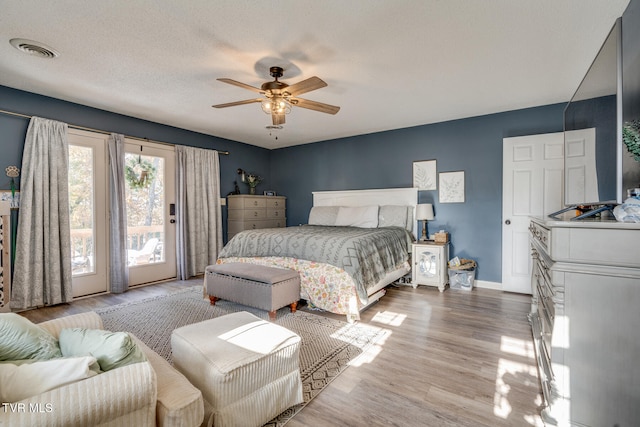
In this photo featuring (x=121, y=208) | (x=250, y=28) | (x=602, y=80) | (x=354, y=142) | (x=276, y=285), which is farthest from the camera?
(x=354, y=142)

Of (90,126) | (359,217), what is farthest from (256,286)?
(90,126)

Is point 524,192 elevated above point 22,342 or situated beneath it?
elevated above

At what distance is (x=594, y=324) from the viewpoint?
55.5 inches

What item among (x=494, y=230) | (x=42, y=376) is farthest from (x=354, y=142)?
(x=42, y=376)

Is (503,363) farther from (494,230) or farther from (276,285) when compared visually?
(494,230)

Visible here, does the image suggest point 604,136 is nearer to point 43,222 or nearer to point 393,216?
point 393,216

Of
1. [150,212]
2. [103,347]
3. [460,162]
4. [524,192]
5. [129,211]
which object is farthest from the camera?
[150,212]

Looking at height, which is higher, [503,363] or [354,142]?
[354,142]

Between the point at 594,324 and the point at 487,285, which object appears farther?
the point at 487,285

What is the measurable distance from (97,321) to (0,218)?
7.80 ft

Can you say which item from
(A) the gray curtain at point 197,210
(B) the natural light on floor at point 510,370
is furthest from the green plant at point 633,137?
(A) the gray curtain at point 197,210

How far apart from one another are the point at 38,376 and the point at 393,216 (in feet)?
13.9

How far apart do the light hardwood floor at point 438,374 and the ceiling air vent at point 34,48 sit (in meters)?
2.51

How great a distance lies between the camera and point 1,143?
127 inches
